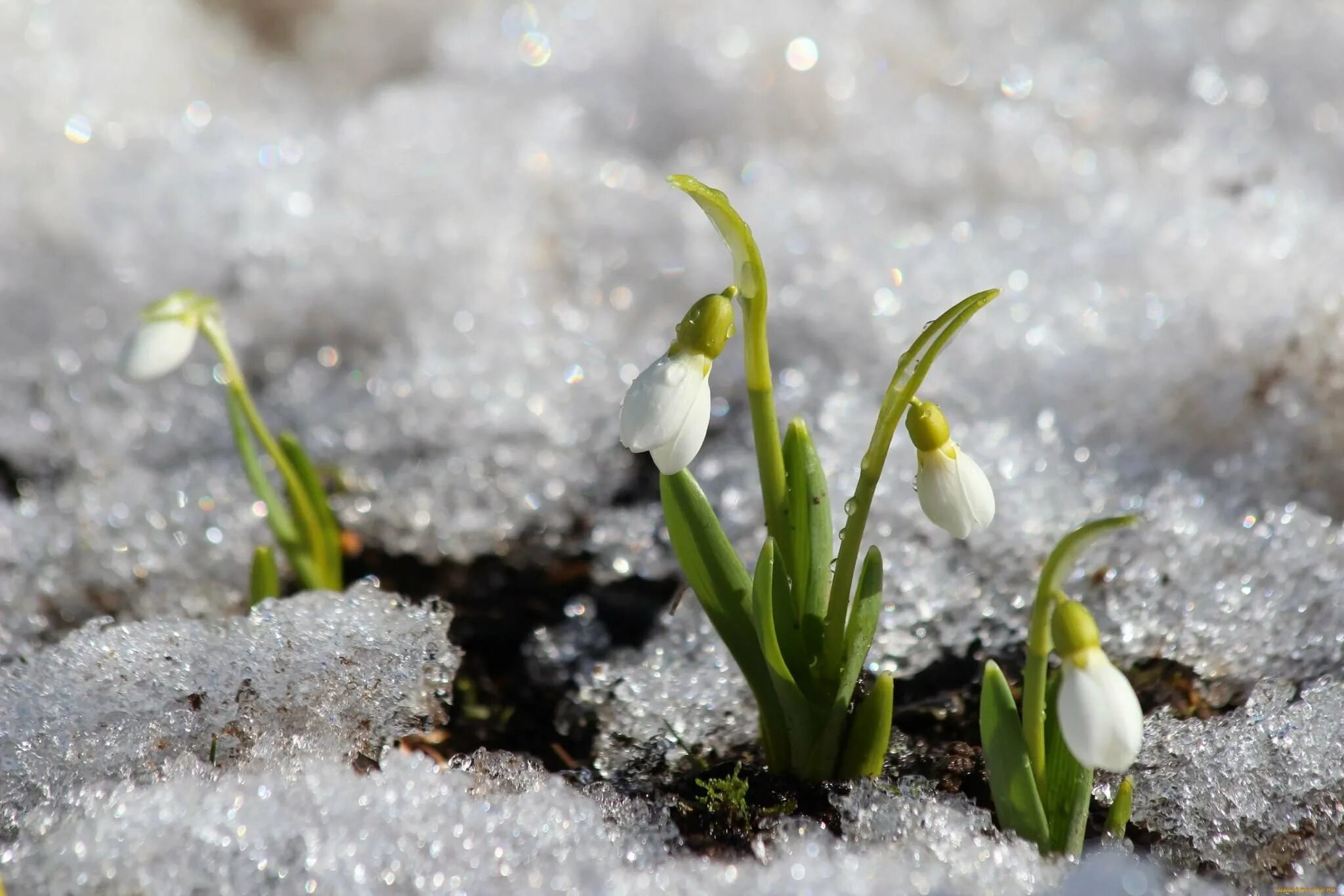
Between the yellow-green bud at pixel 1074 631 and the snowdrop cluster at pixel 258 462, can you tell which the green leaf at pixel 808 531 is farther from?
the snowdrop cluster at pixel 258 462

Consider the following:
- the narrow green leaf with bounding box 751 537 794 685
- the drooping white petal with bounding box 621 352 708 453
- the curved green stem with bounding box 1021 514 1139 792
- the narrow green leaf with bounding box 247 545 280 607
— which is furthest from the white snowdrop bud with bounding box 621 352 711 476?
the narrow green leaf with bounding box 247 545 280 607

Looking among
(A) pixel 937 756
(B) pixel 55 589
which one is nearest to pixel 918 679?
(A) pixel 937 756

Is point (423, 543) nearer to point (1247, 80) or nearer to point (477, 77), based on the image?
point (477, 77)

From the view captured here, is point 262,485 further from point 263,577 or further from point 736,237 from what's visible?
point 736,237

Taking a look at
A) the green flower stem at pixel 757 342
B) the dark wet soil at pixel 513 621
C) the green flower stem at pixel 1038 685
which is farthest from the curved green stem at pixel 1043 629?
the dark wet soil at pixel 513 621

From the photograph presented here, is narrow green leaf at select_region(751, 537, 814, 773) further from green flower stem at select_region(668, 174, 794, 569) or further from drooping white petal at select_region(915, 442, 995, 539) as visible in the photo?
drooping white petal at select_region(915, 442, 995, 539)

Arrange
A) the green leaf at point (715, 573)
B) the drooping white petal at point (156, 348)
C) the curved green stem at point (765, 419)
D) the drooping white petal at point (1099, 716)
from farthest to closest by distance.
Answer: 1. the drooping white petal at point (156, 348)
2. the green leaf at point (715, 573)
3. the curved green stem at point (765, 419)
4. the drooping white petal at point (1099, 716)
